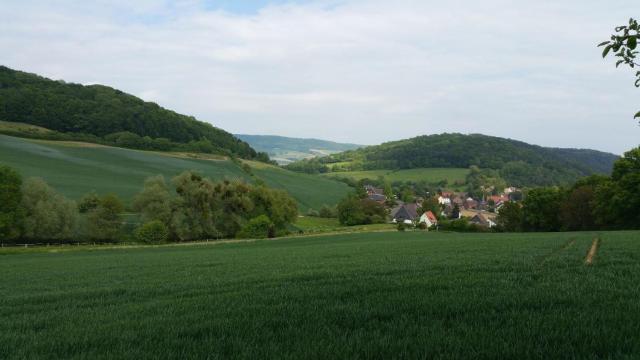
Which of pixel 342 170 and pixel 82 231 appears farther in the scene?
pixel 342 170

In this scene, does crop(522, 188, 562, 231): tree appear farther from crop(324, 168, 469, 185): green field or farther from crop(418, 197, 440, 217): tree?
crop(324, 168, 469, 185): green field

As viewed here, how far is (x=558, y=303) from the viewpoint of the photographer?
862 cm

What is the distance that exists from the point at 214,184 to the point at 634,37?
63.9 m

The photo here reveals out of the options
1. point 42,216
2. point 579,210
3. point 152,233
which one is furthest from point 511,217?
point 42,216

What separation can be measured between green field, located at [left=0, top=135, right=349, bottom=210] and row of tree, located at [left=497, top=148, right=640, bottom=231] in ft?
149

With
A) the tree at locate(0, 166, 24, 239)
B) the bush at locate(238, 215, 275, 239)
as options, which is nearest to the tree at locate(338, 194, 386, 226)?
the bush at locate(238, 215, 275, 239)

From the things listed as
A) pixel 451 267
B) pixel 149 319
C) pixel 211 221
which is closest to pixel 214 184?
pixel 211 221

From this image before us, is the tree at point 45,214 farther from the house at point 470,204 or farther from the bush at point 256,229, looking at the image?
the house at point 470,204

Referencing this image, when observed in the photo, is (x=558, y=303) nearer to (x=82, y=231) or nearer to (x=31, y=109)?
(x=82, y=231)

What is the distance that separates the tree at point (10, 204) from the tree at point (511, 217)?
6325cm

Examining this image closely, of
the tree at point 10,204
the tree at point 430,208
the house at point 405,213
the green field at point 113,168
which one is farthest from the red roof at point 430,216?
the tree at point 10,204

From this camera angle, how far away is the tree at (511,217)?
226ft

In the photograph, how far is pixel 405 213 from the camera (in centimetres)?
11238

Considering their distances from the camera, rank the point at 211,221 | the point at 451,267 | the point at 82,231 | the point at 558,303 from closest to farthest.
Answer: the point at 558,303 → the point at 451,267 → the point at 82,231 → the point at 211,221
